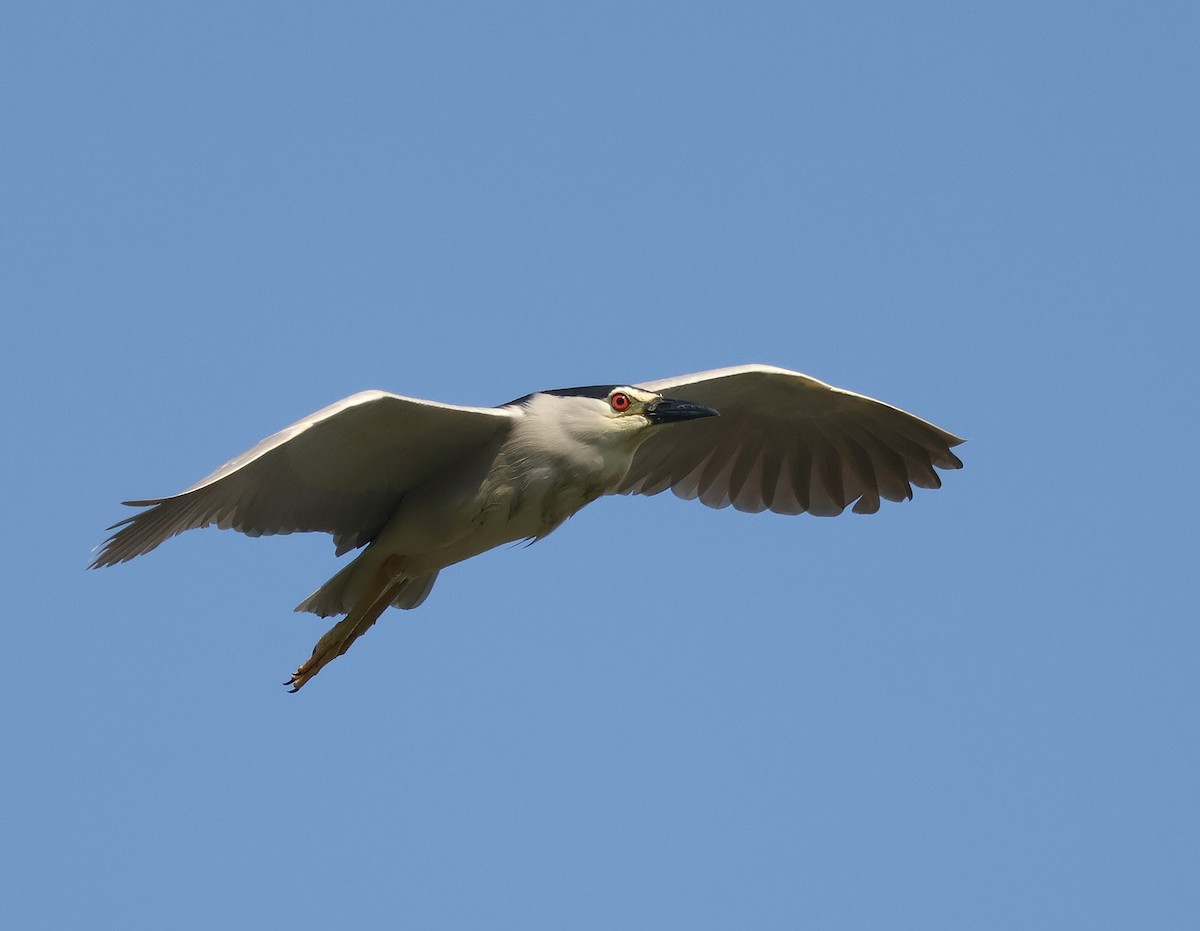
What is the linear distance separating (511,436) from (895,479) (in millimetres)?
3657

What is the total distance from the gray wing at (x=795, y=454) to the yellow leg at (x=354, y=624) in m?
2.45

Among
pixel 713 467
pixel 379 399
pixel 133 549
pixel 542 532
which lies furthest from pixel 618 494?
pixel 133 549

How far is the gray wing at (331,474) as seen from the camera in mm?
9125

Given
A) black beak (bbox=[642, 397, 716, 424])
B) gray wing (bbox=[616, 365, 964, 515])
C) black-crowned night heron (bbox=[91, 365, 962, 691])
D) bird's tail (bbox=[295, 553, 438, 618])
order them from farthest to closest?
gray wing (bbox=[616, 365, 964, 515])
bird's tail (bbox=[295, 553, 438, 618])
black beak (bbox=[642, 397, 716, 424])
black-crowned night heron (bbox=[91, 365, 962, 691])

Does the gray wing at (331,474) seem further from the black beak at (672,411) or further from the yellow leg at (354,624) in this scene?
the black beak at (672,411)

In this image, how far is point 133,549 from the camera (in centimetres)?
914

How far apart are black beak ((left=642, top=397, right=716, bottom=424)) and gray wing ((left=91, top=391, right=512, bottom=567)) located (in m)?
0.88

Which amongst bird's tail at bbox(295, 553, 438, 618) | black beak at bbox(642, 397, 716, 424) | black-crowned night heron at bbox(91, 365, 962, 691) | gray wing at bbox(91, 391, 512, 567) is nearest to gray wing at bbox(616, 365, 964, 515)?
black-crowned night heron at bbox(91, 365, 962, 691)

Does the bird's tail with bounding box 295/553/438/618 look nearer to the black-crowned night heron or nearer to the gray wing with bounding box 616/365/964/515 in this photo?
the black-crowned night heron

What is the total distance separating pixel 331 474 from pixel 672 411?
2002mm

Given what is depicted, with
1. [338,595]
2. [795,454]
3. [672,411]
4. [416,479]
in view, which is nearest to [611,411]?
[672,411]

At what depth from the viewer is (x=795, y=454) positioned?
12820 mm

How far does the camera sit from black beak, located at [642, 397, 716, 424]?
1041 cm

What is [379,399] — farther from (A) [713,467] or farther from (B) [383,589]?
(A) [713,467]
